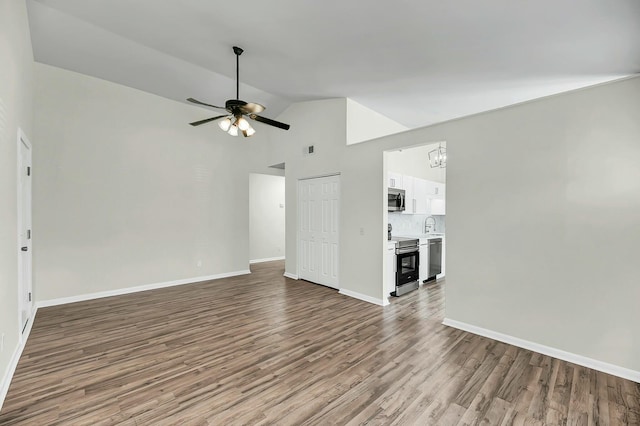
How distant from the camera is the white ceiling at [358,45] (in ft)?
8.49

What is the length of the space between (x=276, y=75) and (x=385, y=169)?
2.21 m

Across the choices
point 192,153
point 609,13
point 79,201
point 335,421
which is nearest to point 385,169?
point 609,13

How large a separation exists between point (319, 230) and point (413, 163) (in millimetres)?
2868

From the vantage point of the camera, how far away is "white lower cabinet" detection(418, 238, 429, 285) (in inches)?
209

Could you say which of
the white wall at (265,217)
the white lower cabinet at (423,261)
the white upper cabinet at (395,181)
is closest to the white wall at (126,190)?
the white wall at (265,217)

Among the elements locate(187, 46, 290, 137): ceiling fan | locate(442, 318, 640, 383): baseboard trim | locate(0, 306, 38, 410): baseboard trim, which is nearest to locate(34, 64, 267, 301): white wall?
locate(0, 306, 38, 410): baseboard trim

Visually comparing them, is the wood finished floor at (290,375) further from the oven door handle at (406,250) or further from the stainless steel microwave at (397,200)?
the stainless steel microwave at (397,200)

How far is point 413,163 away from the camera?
6.56 metres

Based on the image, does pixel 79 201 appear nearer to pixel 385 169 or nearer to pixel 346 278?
pixel 346 278

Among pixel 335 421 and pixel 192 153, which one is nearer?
pixel 335 421

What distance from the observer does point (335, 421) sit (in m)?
1.94

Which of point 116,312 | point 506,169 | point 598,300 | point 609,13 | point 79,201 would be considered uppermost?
point 609,13

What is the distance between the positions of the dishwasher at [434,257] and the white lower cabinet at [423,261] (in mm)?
137

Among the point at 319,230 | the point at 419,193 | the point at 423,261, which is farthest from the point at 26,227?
the point at 419,193
